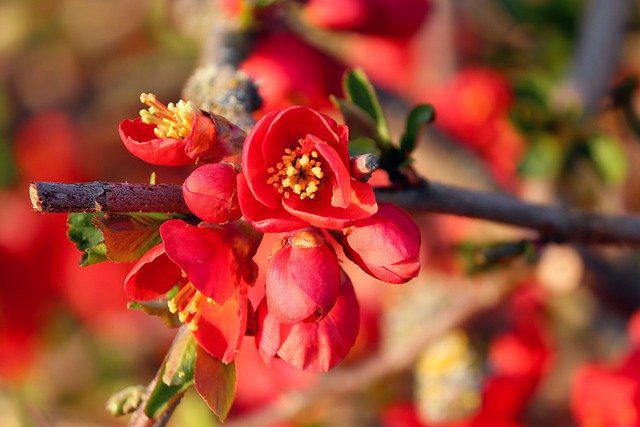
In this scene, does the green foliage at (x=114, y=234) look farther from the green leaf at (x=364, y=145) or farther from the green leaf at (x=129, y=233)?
the green leaf at (x=364, y=145)

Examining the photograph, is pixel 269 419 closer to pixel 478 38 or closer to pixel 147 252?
pixel 147 252

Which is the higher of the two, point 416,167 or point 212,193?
point 212,193

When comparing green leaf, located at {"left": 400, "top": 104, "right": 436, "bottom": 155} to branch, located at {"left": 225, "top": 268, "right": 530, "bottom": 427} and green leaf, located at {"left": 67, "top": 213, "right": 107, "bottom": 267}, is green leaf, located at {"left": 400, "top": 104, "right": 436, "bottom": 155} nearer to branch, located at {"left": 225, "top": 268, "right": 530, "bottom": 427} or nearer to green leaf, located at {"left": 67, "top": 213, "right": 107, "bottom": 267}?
green leaf, located at {"left": 67, "top": 213, "right": 107, "bottom": 267}

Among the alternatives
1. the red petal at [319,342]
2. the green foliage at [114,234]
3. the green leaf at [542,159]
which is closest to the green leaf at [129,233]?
the green foliage at [114,234]

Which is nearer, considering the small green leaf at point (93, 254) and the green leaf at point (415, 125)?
the small green leaf at point (93, 254)

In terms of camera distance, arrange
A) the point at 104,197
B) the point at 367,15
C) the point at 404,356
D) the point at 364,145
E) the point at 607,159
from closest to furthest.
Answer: the point at 104,197, the point at 364,145, the point at 367,15, the point at 607,159, the point at 404,356

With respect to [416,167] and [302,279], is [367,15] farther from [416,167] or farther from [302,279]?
[302,279]

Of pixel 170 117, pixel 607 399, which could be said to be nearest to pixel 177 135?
pixel 170 117
